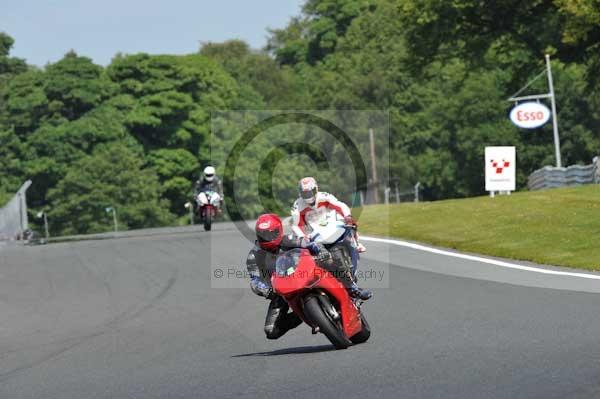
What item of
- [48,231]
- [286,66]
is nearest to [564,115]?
[48,231]

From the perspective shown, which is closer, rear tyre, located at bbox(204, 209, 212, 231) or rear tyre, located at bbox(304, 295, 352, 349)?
rear tyre, located at bbox(304, 295, 352, 349)

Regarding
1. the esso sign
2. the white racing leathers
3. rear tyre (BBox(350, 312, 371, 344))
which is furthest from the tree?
rear tyre (BBox(350, 312, 371, 344))

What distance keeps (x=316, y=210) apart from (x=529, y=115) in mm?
43270

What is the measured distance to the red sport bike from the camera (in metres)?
11.0

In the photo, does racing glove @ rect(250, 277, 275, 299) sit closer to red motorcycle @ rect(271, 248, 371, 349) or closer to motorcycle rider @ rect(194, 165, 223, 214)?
red motorcycle @ rect(271, 248, 371, 349)

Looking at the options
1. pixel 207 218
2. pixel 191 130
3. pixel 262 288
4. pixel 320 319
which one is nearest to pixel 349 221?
pixel 262 288

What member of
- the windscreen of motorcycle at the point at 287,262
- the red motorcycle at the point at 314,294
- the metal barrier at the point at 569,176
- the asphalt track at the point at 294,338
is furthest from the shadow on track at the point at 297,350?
the metal barrier at the point at 569,176

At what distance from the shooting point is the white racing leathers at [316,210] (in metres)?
12.6

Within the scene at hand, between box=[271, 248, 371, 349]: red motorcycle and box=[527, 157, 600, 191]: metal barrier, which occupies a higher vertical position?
box=[527, 157, 600, 191]: metal barrier

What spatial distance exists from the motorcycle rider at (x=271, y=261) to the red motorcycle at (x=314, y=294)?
0.23m

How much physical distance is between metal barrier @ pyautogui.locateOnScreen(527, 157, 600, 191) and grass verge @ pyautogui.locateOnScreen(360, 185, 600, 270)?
6128 mm

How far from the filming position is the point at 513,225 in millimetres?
25688

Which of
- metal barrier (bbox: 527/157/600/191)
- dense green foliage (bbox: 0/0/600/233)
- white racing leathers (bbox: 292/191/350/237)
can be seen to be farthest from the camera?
dense green foliage (bbox: 0/0/600/233)

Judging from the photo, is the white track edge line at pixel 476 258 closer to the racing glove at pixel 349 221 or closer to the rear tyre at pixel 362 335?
the racing glove at pixel 349 221
